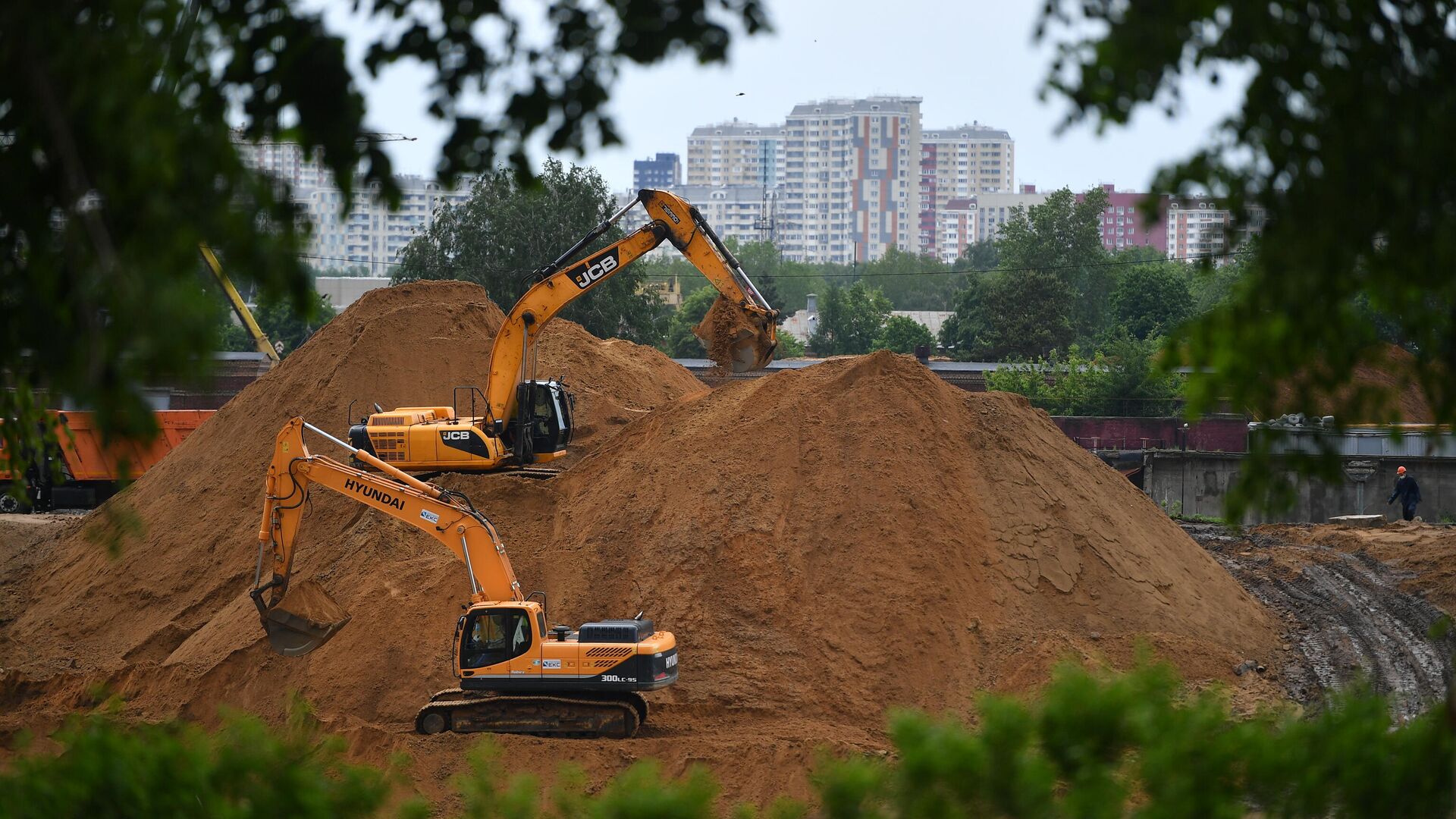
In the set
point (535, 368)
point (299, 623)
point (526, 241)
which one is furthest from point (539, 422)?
point (526, 241)

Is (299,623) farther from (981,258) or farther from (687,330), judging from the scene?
(981,258)

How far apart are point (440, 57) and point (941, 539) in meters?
12.9

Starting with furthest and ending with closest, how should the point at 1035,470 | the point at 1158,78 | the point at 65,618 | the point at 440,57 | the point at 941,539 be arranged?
1. the point at 65,618
2. the point at 1035,470
3. the point at 941,539
4. the point at 440,57
5. the point at 1158,78

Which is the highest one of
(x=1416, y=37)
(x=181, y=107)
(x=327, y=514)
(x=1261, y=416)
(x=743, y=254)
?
(x=743, y=254)

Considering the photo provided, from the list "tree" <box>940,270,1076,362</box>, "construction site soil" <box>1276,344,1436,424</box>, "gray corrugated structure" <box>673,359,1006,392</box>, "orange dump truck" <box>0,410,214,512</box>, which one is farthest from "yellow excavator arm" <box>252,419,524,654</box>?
"tree" <box>940,270,1076,362</box>

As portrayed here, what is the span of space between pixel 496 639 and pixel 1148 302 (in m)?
54.8

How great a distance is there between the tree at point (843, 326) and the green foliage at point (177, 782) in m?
73.1

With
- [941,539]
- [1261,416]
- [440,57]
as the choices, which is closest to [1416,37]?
[1261,416]

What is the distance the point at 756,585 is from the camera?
1786 centimetres

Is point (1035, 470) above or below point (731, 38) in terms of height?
below

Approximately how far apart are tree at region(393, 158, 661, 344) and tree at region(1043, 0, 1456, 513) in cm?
4757

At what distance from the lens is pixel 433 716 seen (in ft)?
52.5

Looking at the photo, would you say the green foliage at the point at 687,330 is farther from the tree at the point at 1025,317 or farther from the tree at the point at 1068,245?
the tree at the point at 1068,245

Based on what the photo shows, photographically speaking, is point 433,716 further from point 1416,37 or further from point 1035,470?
point 1416,37
